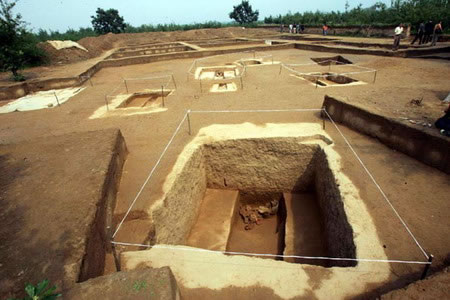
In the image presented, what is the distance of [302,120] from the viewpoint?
6.21 m

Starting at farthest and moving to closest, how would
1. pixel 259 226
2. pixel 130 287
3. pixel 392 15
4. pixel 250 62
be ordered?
pixel 392 15 < pixel 250 62 < pixel 259 226 < pixel 130 287

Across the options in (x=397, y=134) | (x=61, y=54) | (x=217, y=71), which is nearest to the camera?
(x=397, y=134)

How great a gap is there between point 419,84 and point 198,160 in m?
7.28

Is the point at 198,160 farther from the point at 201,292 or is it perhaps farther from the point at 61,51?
the point at 61,51

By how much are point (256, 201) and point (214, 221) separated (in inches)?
53.9

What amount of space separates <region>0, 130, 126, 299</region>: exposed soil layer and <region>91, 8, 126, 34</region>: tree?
40.4 metres

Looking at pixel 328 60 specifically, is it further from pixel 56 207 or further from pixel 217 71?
pixel 56 207

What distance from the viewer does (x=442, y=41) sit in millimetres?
15695

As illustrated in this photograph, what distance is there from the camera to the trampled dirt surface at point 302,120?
3.05 m

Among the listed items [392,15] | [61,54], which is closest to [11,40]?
[61,54]

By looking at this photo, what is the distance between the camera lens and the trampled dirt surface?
305 centimetres

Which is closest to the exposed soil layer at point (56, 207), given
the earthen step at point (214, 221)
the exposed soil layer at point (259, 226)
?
the earthen step at point (214, 221)

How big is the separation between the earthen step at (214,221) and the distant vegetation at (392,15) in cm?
2377

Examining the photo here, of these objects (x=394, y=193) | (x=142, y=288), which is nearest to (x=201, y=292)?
(x=142, y=288)
